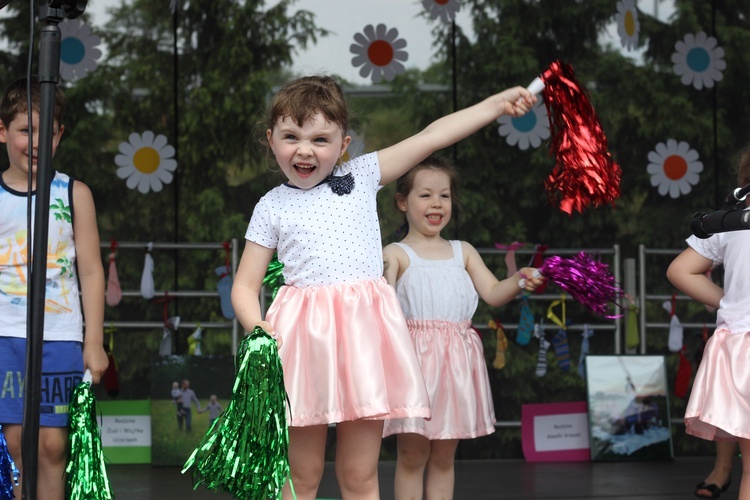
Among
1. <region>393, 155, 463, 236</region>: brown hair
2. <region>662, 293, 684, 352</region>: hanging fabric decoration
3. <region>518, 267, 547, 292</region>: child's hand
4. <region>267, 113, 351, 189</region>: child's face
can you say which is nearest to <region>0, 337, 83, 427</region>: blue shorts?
<region>267, 113, 351, 189</region>: child's face

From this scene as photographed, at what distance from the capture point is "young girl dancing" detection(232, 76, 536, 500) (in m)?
2.43

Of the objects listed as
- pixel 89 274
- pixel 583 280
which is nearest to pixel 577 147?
pixel 583 280

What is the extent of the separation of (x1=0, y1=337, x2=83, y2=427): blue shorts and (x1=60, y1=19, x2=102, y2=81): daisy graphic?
9.86 feet

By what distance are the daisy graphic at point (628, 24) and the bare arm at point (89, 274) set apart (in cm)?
365

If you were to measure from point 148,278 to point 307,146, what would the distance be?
2965 millimetres

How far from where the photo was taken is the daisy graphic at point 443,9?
5.55 m

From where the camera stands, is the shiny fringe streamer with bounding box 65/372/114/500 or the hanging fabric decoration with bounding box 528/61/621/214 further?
the hanging fabric decoration with bounding box 528/61/621/214

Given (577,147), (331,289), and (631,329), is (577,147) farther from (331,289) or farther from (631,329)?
(631,329)

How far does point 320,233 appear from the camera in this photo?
2525mm

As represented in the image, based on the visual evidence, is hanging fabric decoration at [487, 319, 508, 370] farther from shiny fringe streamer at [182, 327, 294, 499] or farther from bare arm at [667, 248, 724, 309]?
shiny fringe streamer at [182, 327, 294, 499]

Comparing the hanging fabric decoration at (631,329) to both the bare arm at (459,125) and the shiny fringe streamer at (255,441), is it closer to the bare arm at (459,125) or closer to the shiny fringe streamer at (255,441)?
the bare arm at (459,125)

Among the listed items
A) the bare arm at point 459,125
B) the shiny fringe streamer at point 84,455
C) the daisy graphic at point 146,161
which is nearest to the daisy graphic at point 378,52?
the daisy graphic at point 146,161

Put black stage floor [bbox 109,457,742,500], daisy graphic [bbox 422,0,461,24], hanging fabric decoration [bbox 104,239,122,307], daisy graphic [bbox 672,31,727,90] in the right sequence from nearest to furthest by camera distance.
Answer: black stage floor [bbox 109,457,742,500]
hanging fabric decoration [bbox 104,239,122,307]
daisy graphic [bbox 422,0,461,24]
daisy graphic [bbox 672,31,727,90]

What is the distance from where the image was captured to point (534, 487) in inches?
173
